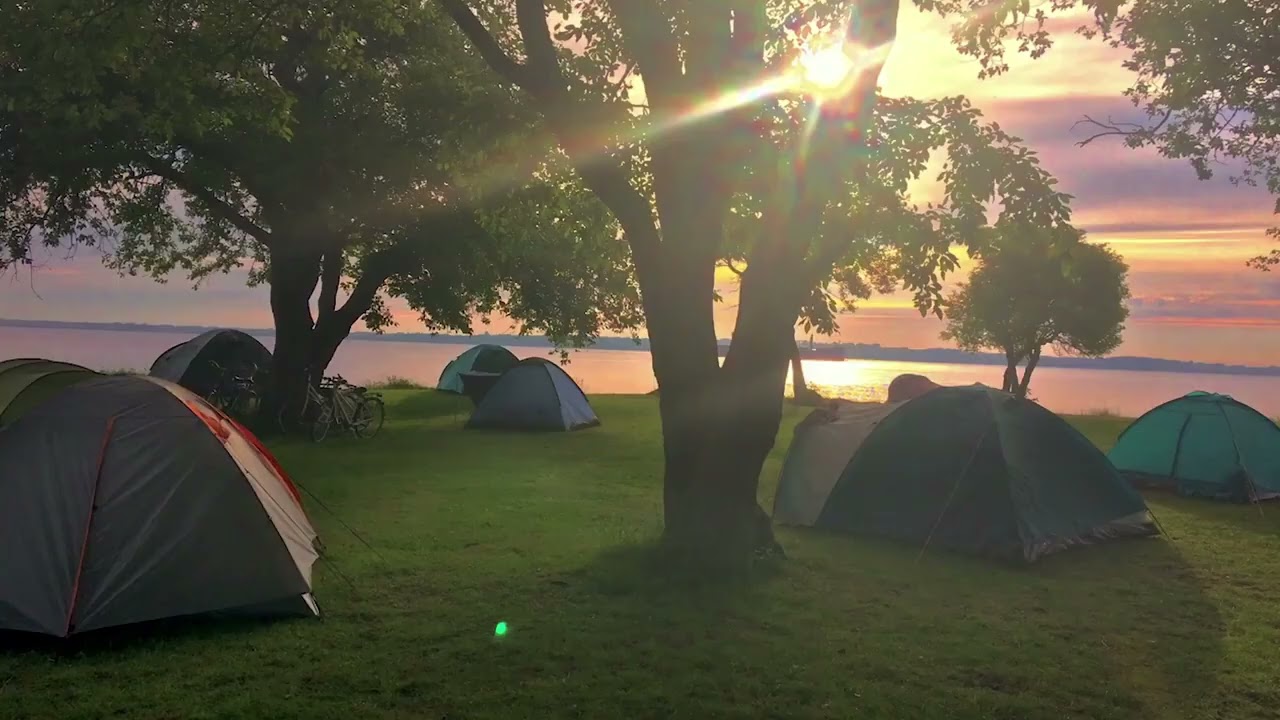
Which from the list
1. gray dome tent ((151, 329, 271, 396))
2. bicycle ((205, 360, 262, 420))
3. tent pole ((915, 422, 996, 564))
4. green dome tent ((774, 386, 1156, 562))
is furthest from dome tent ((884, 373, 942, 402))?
gray dome tent ((151, 329, 271, 396))

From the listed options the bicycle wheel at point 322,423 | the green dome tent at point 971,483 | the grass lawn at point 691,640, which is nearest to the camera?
the grass lawn at point 691,640

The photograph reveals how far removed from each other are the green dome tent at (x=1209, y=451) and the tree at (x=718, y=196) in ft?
25.1

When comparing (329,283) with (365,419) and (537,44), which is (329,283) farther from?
(537,44)

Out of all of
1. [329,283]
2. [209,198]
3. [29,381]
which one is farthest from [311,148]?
[29,381]

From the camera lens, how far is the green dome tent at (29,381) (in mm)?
9547

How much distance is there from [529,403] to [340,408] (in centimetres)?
423

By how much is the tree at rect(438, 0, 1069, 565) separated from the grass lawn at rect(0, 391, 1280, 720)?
1085 mm

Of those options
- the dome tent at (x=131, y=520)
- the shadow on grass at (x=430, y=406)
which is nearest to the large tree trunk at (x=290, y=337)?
the shadow on grass at (x=430, y=406)

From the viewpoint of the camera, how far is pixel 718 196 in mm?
8523

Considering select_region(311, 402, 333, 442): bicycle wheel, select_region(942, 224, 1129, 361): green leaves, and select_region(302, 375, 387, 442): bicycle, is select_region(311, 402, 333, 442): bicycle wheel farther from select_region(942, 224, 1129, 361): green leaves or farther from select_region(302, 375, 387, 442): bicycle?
select_region(942, 224, 1129, 361): green leaves

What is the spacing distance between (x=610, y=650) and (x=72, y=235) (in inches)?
681

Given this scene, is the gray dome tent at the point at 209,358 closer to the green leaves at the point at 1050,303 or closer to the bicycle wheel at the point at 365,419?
the bicycle wheel at the point at 365,419

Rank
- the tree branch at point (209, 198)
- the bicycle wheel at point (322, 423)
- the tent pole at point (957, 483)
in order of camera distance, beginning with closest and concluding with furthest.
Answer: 1. the tent pole at point (957, 483)
2. the tree branch at point (209, 198)
3. the bicycle wheel at point (322, 423)

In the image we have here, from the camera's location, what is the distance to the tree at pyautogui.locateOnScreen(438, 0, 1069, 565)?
26.8 feet
